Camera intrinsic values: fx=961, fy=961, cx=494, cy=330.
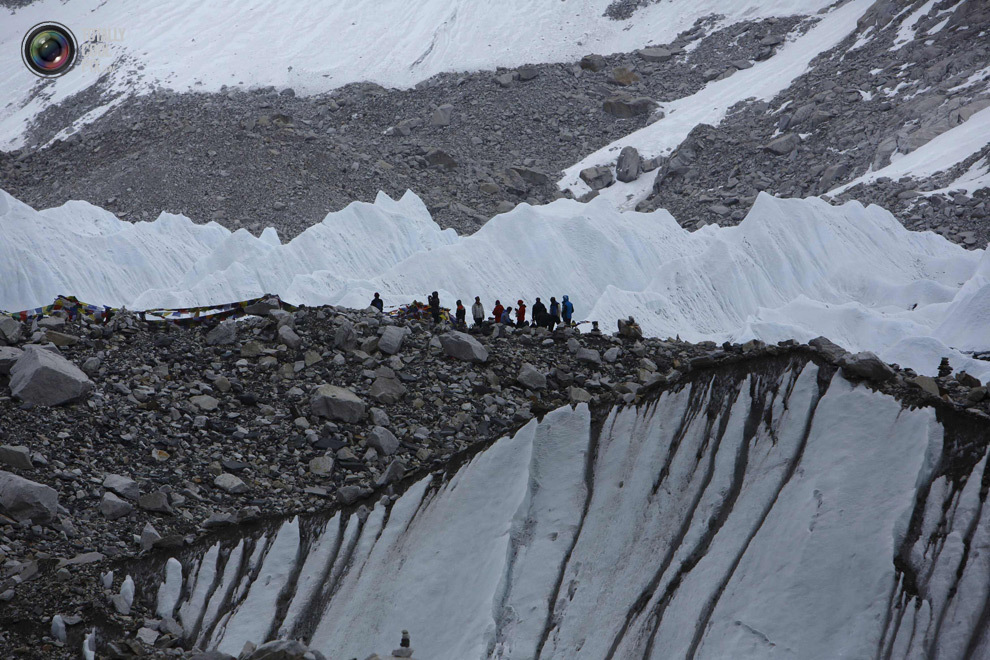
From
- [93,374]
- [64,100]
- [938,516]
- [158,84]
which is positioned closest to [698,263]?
[93,374]

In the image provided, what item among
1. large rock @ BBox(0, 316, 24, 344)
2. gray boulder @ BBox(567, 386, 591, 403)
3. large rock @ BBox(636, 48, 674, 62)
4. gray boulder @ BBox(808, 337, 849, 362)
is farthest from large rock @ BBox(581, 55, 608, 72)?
gray boulder @ BBox(808, 337, 849, 362)

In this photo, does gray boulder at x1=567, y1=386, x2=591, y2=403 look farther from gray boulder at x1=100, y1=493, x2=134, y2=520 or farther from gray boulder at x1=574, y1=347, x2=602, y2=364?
gray boulder at x1=100, y1=493, x2=134, y2=520

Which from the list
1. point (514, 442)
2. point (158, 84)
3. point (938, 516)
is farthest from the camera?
point (158, 84)

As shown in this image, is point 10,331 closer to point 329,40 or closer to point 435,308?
point 435,308

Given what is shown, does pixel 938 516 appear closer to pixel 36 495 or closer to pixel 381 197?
pixel 36 495

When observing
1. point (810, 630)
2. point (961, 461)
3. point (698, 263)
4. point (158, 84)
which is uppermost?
point (158, 84)

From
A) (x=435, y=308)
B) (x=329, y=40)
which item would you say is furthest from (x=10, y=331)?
(x=329, y=40)
